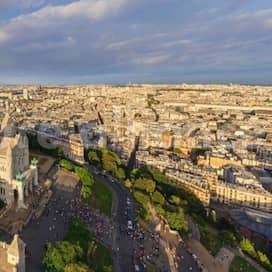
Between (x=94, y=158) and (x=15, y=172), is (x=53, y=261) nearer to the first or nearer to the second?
(x=15, y=172)

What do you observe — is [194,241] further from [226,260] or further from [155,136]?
[155,136]

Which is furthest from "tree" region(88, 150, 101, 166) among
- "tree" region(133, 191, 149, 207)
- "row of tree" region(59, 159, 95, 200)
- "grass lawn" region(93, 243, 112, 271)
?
"grass lawn" region(93, 243, 112, 271)

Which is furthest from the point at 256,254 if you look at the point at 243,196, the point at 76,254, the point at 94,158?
the point at 94,158

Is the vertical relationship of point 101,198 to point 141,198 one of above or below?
above

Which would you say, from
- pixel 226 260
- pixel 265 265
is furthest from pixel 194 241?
pixel 265 265

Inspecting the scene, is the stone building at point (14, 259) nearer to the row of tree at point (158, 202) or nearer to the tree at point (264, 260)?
the row of tree at point (158, 202)

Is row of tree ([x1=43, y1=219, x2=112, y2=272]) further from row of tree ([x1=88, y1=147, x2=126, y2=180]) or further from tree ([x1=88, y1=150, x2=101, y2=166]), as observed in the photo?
tree ([x1=88, y1=150, x2=101, y2=166])
